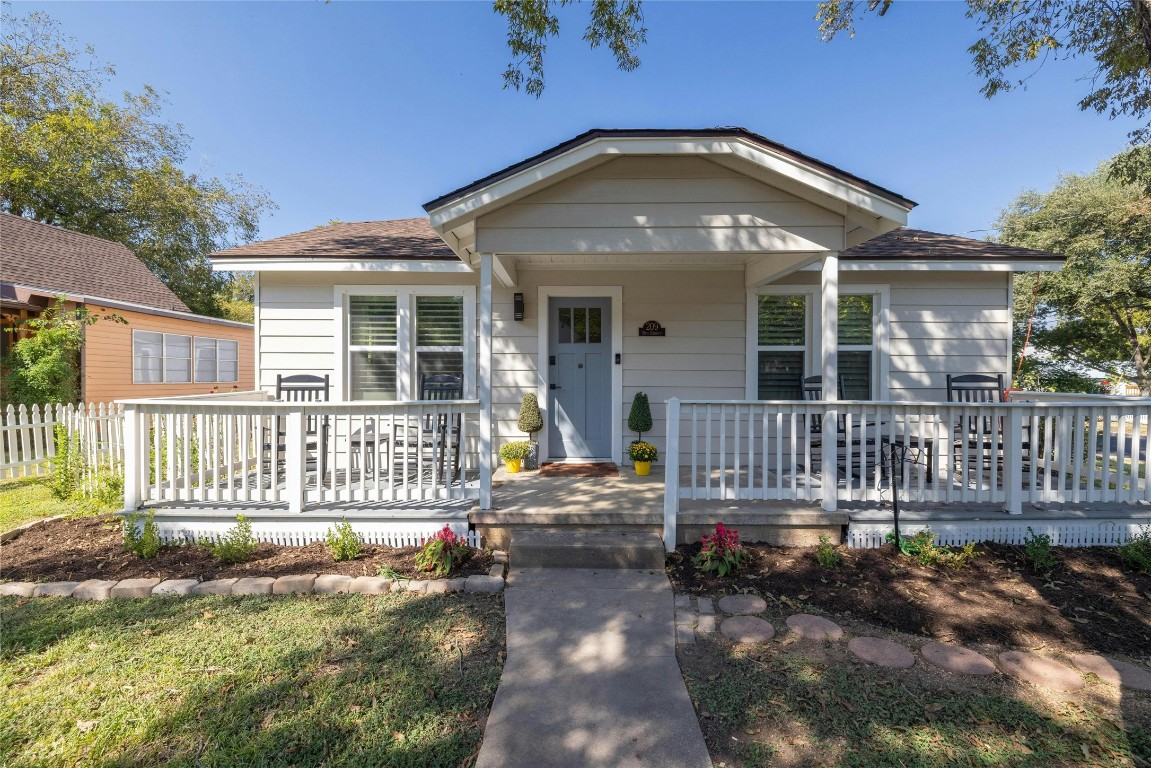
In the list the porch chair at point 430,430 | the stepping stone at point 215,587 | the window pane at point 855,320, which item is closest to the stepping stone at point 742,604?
the porch chair at point 430,430

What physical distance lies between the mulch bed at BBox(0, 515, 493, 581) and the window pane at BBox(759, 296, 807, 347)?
411 centimetres

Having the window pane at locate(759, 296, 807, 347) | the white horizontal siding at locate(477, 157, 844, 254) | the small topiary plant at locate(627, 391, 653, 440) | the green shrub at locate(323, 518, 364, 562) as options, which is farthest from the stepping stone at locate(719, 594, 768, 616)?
the window pane at locate(759, 296, 807, 347)

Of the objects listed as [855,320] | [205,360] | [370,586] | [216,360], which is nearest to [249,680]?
[370,586]

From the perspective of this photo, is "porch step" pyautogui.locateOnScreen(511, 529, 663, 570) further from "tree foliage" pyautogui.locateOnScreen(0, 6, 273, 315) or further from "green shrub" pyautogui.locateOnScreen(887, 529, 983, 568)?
"tree foliage" pyautogui.locateOnScreen(0, 6, 273, 315)

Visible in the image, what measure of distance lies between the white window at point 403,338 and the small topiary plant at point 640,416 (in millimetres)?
1949

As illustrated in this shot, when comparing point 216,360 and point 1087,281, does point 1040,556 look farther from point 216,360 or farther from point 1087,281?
point 216,360

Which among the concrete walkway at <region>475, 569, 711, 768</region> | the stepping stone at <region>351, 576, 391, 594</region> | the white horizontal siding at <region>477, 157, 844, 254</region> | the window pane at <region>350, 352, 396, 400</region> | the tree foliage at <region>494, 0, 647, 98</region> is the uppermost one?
the tree foliage at <region>494, 0, 647, 98</region>

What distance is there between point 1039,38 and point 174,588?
10.5 m

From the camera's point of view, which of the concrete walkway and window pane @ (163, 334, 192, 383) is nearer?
the concrete walkway

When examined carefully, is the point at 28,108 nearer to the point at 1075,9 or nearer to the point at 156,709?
the point at 156,709

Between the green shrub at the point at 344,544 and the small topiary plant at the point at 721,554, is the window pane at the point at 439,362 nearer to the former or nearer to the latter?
the green shrub at the point at 344,544

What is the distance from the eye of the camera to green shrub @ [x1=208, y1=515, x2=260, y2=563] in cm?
347

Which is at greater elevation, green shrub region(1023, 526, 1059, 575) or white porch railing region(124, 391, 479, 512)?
white porch railing region(124, 391, 479, 512)

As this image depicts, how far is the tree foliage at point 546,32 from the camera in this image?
5.37 m
